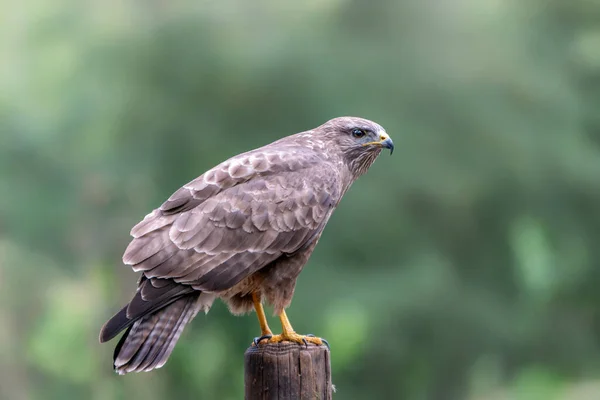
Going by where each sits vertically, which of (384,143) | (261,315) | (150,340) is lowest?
(150,340)

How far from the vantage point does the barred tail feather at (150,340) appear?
401cm

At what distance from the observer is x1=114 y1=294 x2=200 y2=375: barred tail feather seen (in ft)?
13.1

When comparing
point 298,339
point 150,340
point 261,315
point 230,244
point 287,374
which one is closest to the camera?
point 287,374

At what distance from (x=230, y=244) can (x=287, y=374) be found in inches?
32.7

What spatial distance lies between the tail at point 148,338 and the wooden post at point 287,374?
414mm

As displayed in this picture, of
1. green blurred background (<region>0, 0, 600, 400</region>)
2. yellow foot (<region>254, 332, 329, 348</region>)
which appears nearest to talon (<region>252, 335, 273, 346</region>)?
yellow foot (<region>254, 332, 329, 348</region>)

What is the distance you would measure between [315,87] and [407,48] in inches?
59.3

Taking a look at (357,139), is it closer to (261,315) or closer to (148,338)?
(261,315)

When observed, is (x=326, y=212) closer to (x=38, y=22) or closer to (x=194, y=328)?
(x=194, y=328)

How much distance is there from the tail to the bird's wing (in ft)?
0.63

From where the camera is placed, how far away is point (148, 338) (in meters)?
4.07

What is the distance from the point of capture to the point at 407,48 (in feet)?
34.8

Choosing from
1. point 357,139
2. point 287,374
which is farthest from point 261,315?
point 357,139

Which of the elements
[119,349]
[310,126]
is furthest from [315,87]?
[119,349]
